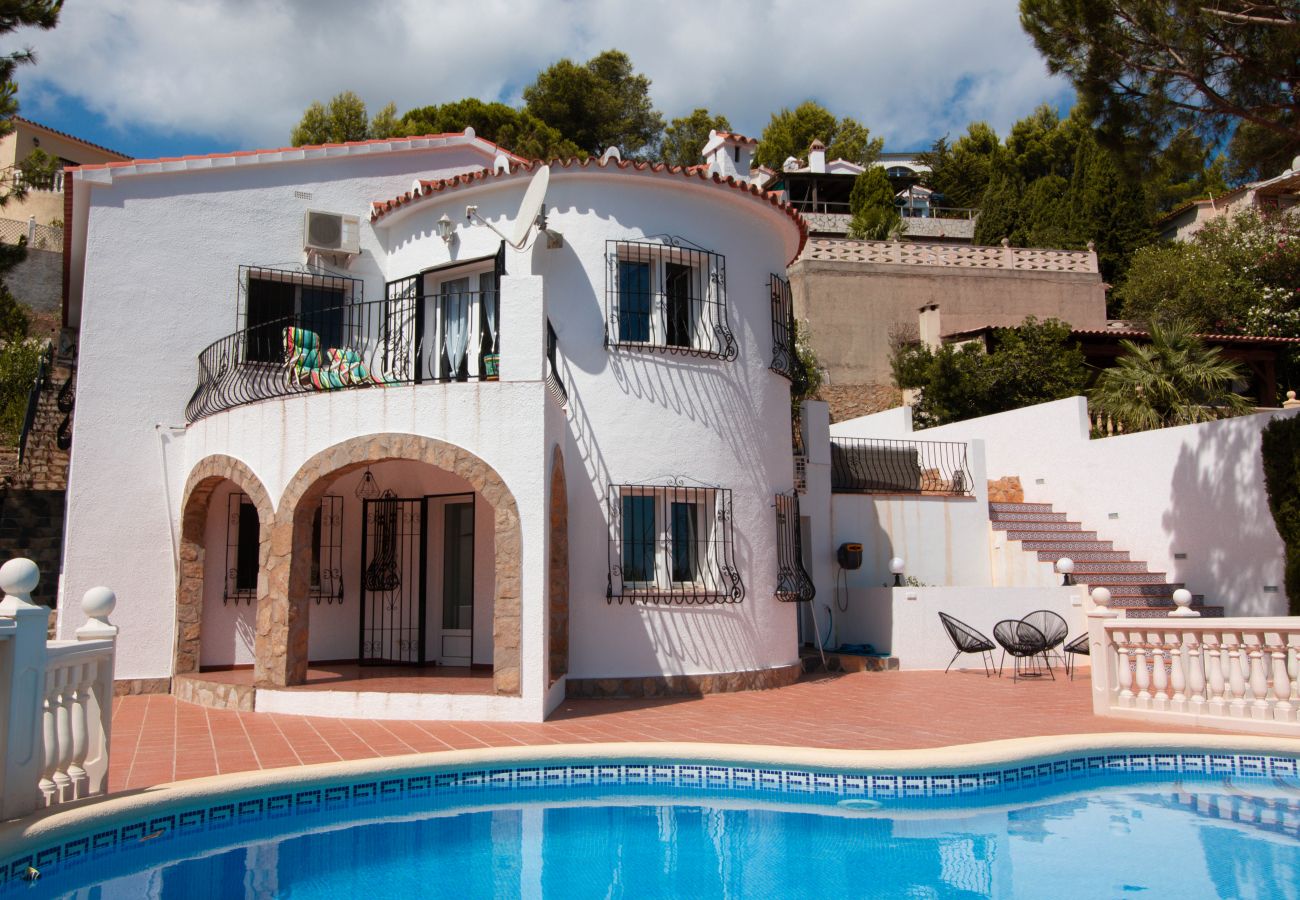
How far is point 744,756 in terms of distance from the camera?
354 inches

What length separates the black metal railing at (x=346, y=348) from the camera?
13383mm

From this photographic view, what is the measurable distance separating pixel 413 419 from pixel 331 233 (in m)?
5.46

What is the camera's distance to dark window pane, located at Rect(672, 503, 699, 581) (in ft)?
45.6

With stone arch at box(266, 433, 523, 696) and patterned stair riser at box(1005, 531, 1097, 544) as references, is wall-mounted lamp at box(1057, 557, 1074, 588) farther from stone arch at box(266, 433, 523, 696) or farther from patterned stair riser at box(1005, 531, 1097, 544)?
stone arch at box(266, 433, 523, 696)

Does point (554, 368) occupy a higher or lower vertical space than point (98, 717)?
higher

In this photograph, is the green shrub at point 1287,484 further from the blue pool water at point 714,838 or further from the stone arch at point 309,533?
the stone arch at point 309,533

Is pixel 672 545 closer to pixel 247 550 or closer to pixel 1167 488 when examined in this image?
pixel 247 550

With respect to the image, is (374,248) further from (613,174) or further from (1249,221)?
(1249,221)

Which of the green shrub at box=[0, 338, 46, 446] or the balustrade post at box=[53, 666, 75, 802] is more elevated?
the green shrub at box=[0, 338, 46, 446]

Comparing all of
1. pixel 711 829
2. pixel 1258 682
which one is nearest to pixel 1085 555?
pixel 1258 682

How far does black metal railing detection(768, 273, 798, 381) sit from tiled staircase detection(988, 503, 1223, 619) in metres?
6.80

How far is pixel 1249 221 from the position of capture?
1420 inches

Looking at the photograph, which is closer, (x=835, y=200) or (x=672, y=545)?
(x=672, y=545)

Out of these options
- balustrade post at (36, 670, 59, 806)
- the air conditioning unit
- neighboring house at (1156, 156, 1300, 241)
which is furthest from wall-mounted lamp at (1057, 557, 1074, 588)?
neighboring house at (1156, 156, 1300, 241)
